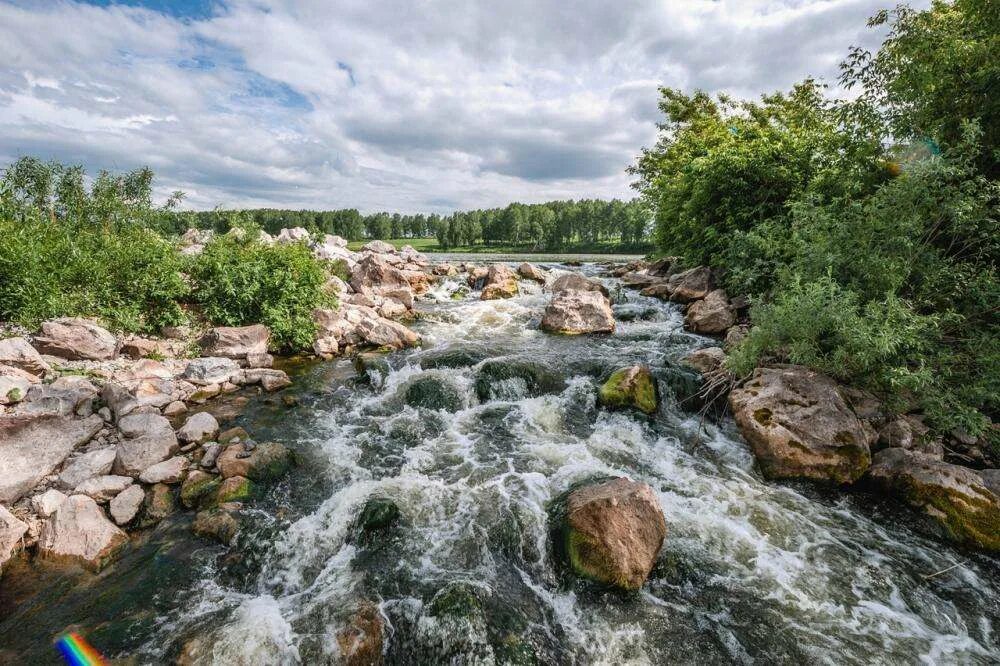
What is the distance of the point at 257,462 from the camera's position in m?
6.99

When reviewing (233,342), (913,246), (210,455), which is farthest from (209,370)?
(913,246)

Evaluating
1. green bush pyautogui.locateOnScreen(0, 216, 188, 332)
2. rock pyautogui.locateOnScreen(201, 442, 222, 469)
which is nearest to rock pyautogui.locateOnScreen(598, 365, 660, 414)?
rock pyautogui.locateOnScreen(201, 442, 222, 469)

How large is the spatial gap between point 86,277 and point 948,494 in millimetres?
19369

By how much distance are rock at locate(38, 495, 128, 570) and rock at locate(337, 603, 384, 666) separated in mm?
3629

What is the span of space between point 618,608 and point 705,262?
18.2 metres

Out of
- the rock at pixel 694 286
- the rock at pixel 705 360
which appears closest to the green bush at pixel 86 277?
the rock at pixel 705 360

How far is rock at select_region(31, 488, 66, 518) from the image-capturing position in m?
5.57

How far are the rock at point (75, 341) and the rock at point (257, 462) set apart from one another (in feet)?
17.4

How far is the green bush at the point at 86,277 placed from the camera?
9742 millimetres

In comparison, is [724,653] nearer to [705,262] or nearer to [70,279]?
[70,279]

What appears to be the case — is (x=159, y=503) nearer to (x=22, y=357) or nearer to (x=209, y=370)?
(x=209, y=370)

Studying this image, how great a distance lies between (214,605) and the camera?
15.5 ft

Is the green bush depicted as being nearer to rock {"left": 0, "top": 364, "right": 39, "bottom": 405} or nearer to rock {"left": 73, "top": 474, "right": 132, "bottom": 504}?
rock {"left": 0, "top": 364, "right": 39, "bottom": 405}

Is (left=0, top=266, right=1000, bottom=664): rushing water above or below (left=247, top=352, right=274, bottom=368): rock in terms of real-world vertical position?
below
